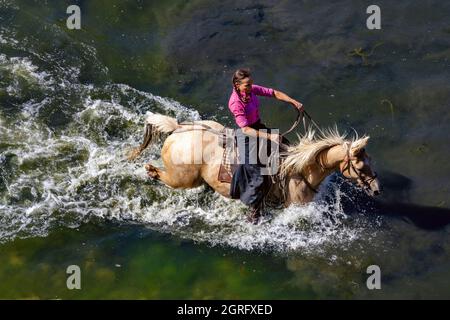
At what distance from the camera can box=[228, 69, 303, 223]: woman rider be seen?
292 inches

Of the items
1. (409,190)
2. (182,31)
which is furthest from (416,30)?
(182,31)

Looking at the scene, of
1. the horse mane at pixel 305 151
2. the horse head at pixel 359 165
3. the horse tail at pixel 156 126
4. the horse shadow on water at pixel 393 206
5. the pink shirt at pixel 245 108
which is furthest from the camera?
the horse shadow on water at pixel 393 206

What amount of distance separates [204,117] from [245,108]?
2856 mm

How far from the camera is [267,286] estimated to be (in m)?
7.99

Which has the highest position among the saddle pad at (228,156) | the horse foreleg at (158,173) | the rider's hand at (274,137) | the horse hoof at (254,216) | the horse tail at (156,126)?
the horse tail at (156,126)

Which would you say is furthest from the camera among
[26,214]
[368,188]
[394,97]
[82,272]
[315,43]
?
[315,43]

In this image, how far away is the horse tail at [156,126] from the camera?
334 inches

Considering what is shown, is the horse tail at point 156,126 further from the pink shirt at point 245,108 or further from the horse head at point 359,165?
the horse head at point 359,165

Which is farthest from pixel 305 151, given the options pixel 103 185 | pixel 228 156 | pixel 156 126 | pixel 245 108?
pixel 103 185

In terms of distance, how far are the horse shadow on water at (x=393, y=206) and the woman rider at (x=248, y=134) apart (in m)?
1.28

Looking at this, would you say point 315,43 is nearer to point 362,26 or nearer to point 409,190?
point 362,26

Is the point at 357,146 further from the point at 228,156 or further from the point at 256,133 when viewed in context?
the point at 228,156

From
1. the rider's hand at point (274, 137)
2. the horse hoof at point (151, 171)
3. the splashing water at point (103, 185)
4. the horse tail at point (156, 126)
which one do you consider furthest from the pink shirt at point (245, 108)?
the horse hoof at point (151, 171)
